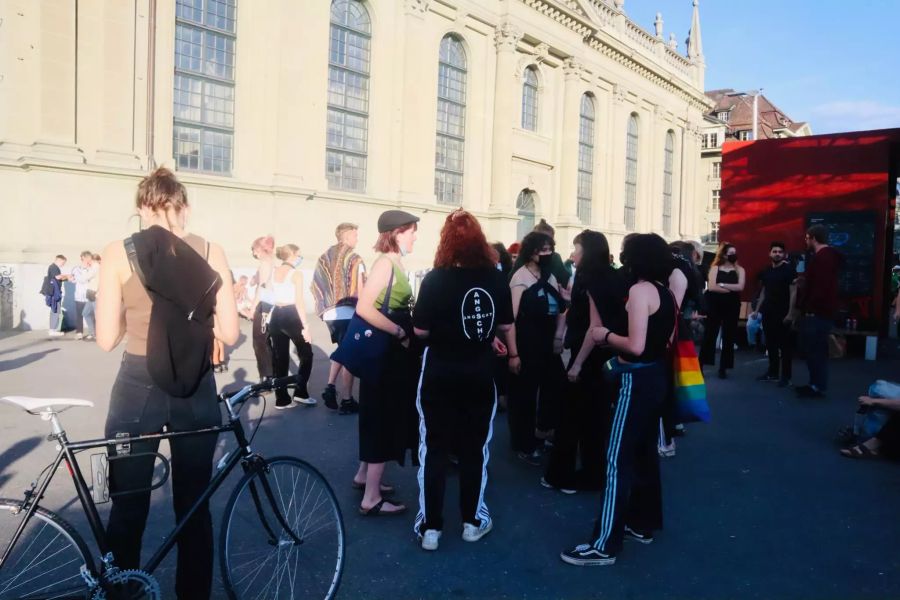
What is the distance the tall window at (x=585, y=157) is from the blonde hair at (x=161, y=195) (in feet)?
100.0

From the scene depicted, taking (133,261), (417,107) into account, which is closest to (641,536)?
(133,261)

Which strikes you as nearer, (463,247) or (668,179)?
(463,247)

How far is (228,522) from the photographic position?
2.87 meters

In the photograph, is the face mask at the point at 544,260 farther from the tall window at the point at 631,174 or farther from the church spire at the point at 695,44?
the church spire at the point at 695,44

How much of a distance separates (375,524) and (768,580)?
7.74 ft

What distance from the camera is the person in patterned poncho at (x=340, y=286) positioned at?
6.94 m

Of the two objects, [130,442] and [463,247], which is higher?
[463,247]

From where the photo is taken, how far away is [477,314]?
3.78 m

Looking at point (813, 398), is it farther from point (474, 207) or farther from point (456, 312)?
point (474, 207)

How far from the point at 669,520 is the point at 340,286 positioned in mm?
4055

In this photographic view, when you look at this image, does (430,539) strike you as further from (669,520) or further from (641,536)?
(669,520)

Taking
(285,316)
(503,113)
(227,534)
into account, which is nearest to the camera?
(227,534)

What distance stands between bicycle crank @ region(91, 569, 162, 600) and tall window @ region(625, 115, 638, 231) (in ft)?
117

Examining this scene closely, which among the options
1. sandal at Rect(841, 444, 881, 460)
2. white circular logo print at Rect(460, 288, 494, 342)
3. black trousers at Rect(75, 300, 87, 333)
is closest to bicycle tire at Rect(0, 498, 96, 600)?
white circular logo print at Rect(460, 288, 494, 342)
